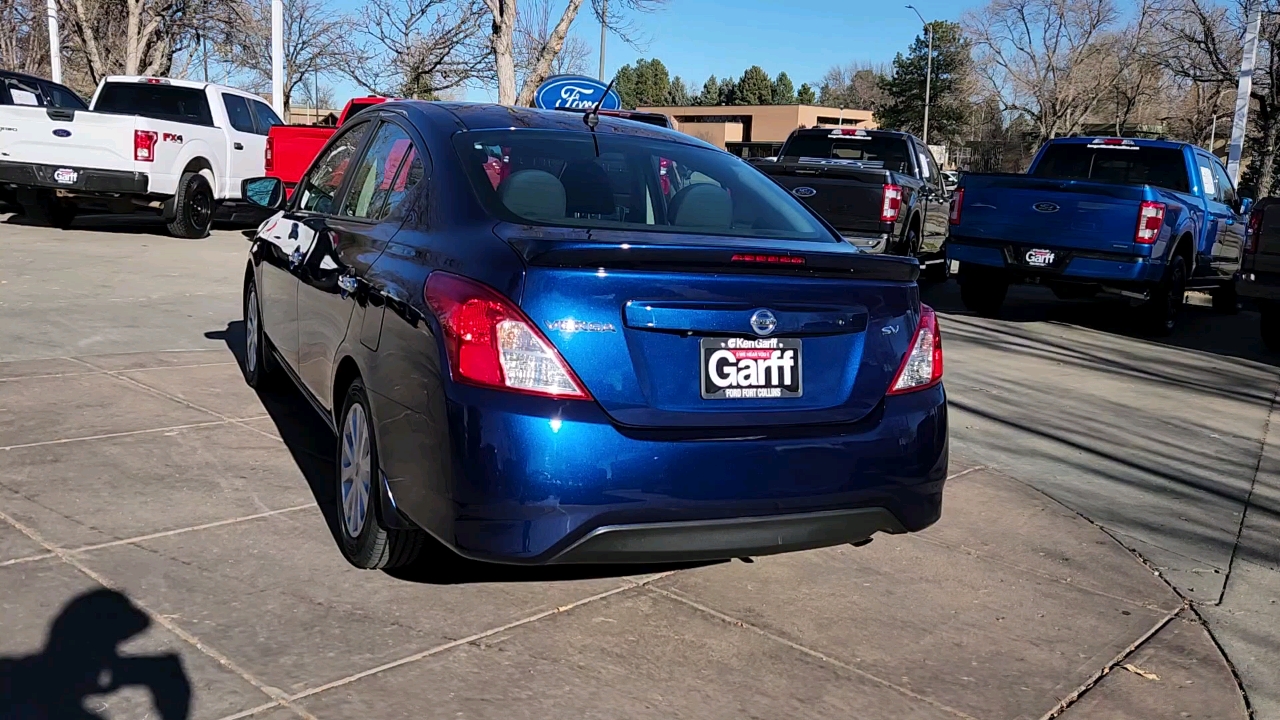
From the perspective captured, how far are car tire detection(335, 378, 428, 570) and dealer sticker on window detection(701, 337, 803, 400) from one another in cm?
115

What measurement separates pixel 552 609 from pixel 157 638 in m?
1.21

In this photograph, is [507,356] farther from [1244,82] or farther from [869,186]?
[1244,82]

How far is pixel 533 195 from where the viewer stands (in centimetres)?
388

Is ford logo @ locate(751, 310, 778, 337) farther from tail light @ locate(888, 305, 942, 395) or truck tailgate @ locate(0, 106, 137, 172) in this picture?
truck tailgate @ locate(0, 106, 137, 172)

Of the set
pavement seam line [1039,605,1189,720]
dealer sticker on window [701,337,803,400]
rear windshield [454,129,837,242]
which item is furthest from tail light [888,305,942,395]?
pavement seam line [1039,605,1189,720]

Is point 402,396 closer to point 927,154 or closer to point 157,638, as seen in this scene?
point 157,638

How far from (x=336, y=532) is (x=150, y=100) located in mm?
12999

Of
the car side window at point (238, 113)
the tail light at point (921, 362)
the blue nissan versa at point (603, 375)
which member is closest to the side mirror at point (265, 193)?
the blue nissan versa at point (603, 375)

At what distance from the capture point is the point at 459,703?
3152mm

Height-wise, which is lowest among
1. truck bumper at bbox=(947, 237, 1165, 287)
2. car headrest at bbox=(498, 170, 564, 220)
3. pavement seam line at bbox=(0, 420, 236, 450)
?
pavement seam line at bbox=(0, 420, 236, 450)

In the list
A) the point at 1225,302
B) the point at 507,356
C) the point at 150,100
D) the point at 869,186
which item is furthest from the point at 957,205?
the point at 150,100

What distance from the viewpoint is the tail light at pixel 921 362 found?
3671 mm

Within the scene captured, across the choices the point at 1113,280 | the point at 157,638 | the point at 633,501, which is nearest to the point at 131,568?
the point at 157,638

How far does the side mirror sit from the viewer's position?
612cm
